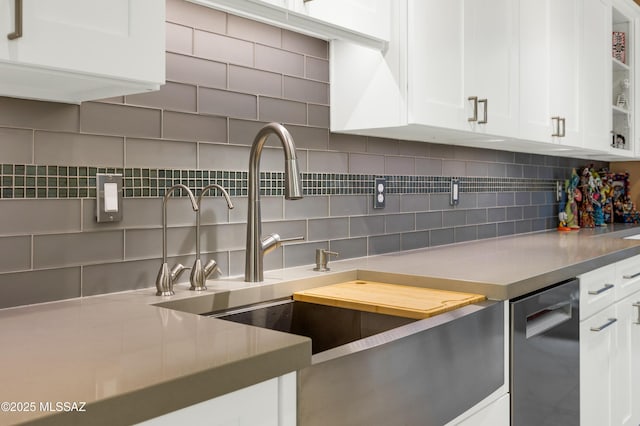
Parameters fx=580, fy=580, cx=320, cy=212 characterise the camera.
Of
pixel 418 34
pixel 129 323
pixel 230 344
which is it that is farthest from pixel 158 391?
pixel 418 34

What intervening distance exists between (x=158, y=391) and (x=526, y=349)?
3.94ft

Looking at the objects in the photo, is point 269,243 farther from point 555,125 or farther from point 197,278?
point 555,125

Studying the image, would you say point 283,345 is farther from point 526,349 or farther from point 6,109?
point 526,349

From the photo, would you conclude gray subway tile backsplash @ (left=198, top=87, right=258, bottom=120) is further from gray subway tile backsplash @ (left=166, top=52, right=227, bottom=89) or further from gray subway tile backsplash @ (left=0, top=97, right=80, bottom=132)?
gray subway tile backsplash @ (left=0, top=97, right=80, bottom=132)

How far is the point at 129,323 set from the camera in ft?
3.68

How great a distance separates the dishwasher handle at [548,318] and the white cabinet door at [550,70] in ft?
3.00

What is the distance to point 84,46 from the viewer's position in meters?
1.02

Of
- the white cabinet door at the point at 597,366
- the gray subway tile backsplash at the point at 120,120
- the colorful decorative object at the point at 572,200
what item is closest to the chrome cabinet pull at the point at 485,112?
the white cabinet door at the point at 597,366

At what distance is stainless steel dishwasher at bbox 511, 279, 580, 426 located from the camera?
161 centimetres

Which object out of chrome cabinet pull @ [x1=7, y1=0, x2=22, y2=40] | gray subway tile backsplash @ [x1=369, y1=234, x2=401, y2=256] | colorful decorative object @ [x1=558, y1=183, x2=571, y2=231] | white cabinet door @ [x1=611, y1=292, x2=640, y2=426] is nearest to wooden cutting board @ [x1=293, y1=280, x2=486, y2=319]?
gray subway tile backsplash @ [x1=369, y1=234, x2=401, y2=256]

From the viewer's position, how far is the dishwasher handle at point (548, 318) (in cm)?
169

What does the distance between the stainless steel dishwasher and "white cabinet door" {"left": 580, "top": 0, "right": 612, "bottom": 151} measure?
58.8 inches

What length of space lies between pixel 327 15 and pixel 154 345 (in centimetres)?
111

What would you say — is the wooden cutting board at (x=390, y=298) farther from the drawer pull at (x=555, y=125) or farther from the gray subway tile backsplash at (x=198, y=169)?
the drawer pull at (x=555, y=125)
